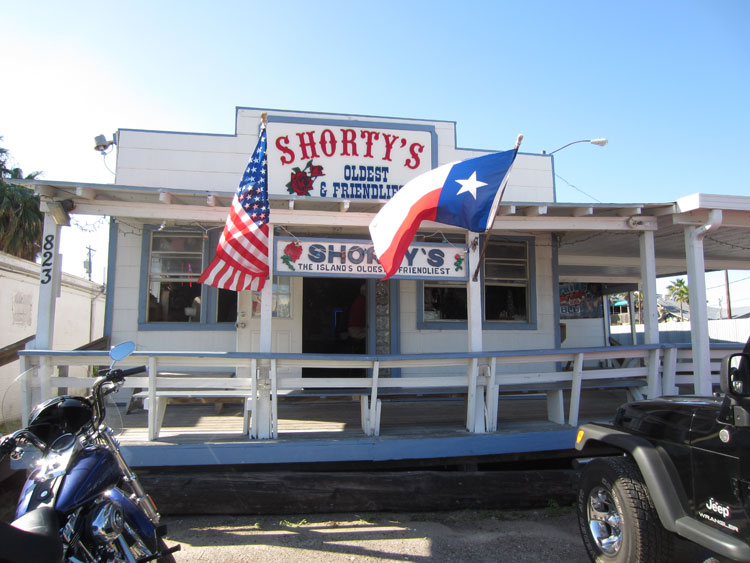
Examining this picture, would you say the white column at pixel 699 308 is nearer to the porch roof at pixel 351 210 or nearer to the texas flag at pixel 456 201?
the porch roof at pixel 351 210

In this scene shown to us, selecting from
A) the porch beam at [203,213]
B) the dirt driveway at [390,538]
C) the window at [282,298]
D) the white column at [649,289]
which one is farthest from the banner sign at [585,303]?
the dirt driveway at [390,538]

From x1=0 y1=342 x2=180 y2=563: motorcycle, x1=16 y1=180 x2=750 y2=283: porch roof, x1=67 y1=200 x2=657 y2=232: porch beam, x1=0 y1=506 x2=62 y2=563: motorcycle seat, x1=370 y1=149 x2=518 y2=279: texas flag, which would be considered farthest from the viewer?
x1=67 y1=200 x2=657 y2=232: porch beam

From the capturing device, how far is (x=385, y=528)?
444cm

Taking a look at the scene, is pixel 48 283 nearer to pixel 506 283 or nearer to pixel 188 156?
pixel 188 156

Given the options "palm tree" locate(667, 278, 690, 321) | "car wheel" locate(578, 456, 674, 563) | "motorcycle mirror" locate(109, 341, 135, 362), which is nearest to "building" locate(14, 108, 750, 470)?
"car wheel" locate(578, 456, 674, 563)

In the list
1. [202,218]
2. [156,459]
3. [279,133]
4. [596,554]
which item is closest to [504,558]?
[596,554]

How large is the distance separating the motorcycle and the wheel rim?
283cm

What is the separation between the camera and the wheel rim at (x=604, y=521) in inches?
133

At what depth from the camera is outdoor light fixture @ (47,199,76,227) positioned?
546cm

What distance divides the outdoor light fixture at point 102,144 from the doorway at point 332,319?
3582mm

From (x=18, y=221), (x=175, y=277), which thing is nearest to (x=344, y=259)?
(x=175, y=277)

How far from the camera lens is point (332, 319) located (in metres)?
8.79

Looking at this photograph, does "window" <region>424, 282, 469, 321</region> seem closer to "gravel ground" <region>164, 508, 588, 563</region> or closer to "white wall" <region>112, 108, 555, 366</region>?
"white wall" <region>112, 108, 555, 366</region>

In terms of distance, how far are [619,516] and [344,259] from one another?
11.5ft
